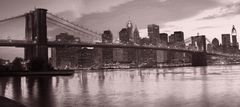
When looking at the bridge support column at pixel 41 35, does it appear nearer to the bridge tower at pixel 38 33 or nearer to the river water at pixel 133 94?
the bridge tower at pixel 38 33

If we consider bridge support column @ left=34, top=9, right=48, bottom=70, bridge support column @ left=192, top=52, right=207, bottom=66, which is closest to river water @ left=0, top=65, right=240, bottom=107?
bridge support column @ left=34, top=9, right=48, bottom=70

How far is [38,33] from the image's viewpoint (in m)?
56.0

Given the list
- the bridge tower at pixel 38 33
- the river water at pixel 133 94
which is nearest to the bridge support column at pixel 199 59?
the bridge tower at pixel 38 33

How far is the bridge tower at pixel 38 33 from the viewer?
53.7 metres

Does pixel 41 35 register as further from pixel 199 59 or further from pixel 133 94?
pixel 199 59

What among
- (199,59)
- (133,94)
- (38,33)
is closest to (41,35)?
(38,33)

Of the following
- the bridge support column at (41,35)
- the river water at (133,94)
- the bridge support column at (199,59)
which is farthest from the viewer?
the bridge support column at (199,59)

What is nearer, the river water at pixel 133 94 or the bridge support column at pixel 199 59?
the river water at pixel 133 94

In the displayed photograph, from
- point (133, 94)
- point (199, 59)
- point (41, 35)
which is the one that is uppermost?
point (41, 35)

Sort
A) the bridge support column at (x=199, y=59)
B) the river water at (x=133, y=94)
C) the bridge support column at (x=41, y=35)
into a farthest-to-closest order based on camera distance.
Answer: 1. the bridge support column at (x=199, y=59)
2. the bridge support column at (x=41, y=35)
3. the river water at (x=133, y=94)

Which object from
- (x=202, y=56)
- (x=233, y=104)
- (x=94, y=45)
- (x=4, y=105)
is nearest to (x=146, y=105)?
(x=233, y=104)

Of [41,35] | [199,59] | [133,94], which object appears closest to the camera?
[133,94]

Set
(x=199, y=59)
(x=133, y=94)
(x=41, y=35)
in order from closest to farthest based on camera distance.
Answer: (x=133, y=94) → (x=41, y=35) → (x=199, y=59)

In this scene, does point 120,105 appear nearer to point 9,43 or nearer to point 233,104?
point 233,104
